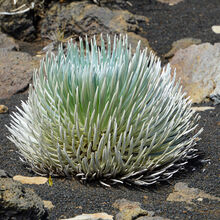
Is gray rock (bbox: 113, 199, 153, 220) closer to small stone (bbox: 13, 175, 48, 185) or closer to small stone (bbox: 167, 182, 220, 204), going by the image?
small stone (bbox: 167, 182, 220, 204)

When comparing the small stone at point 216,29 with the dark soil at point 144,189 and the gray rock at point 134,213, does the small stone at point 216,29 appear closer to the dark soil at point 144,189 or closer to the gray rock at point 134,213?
the dark soil at point 144,189

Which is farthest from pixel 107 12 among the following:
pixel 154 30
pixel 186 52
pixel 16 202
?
pixel 16 202

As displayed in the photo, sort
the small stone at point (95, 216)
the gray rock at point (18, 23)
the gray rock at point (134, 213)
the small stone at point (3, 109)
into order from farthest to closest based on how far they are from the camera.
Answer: the gray rock at point (18, 23) < the small stone at point (3, 109) < the gray rock at point (134, 213) < the small stone at point (95, 216)

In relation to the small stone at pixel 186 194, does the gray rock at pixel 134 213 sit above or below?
above

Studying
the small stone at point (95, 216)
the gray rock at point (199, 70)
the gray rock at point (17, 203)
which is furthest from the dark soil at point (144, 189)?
the gray rock at point (199, 70)

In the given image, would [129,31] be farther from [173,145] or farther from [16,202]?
[16,202]

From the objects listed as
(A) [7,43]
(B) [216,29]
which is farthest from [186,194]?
(B) [216,29]
